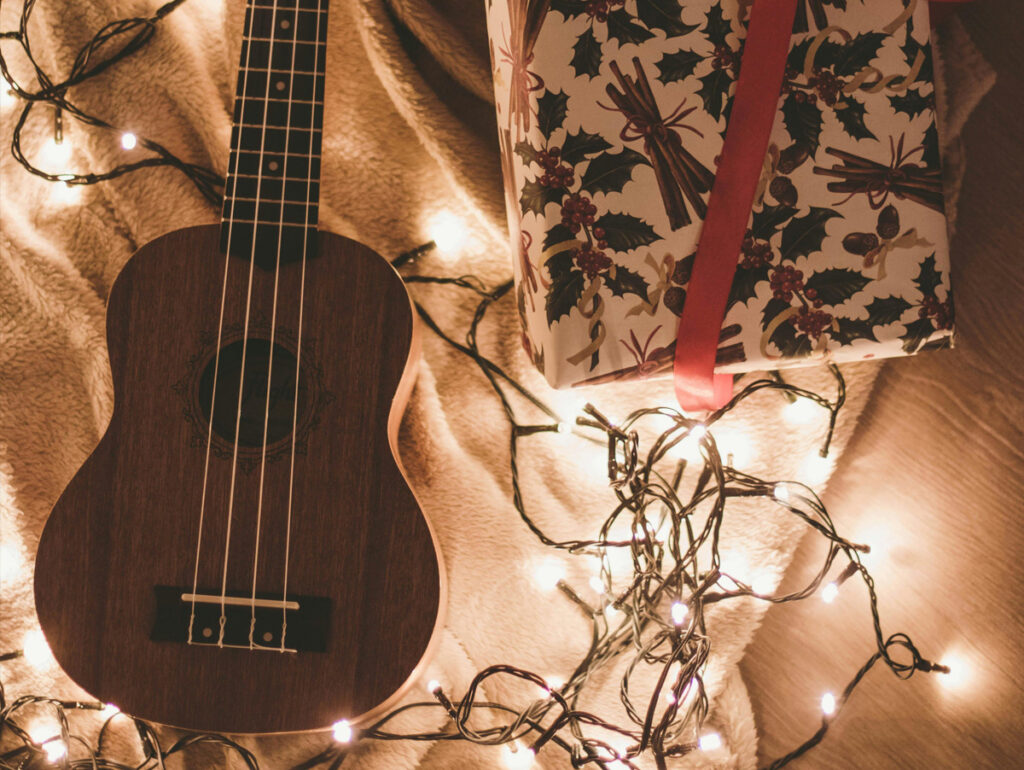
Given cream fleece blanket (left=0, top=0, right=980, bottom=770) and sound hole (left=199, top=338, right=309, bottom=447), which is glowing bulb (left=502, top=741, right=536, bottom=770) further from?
A: sound hole (left=199, top=338, right=309, bottom=447)

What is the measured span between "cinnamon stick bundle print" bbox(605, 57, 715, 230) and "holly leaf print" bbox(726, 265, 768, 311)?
6 centimetres

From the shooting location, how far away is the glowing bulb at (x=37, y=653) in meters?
0.92

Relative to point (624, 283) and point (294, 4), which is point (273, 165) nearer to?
point (294, 4)

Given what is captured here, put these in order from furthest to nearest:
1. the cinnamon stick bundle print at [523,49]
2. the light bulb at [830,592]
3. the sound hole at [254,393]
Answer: the light bulb at [830,592], the sound hole at [254,393], the cinnamon stick bundle print at [523,49]

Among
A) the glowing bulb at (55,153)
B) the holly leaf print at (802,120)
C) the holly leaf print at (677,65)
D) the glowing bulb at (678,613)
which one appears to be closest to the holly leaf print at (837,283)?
the holly leaf print at (802,120)

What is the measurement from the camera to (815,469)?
93cm

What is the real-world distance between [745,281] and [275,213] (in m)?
0.47

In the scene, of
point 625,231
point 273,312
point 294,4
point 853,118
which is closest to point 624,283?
point 625,231

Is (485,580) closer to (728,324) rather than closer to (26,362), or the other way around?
(728,324)

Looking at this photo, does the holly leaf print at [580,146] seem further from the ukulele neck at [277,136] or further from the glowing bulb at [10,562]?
the glowing bulb at [10,562]

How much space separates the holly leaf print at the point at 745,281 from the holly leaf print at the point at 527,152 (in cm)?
21

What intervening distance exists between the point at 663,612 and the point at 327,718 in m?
0.40

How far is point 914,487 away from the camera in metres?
0.92

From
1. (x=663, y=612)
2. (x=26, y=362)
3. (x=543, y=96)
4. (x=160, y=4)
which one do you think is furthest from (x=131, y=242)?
(x=663, y=612)
